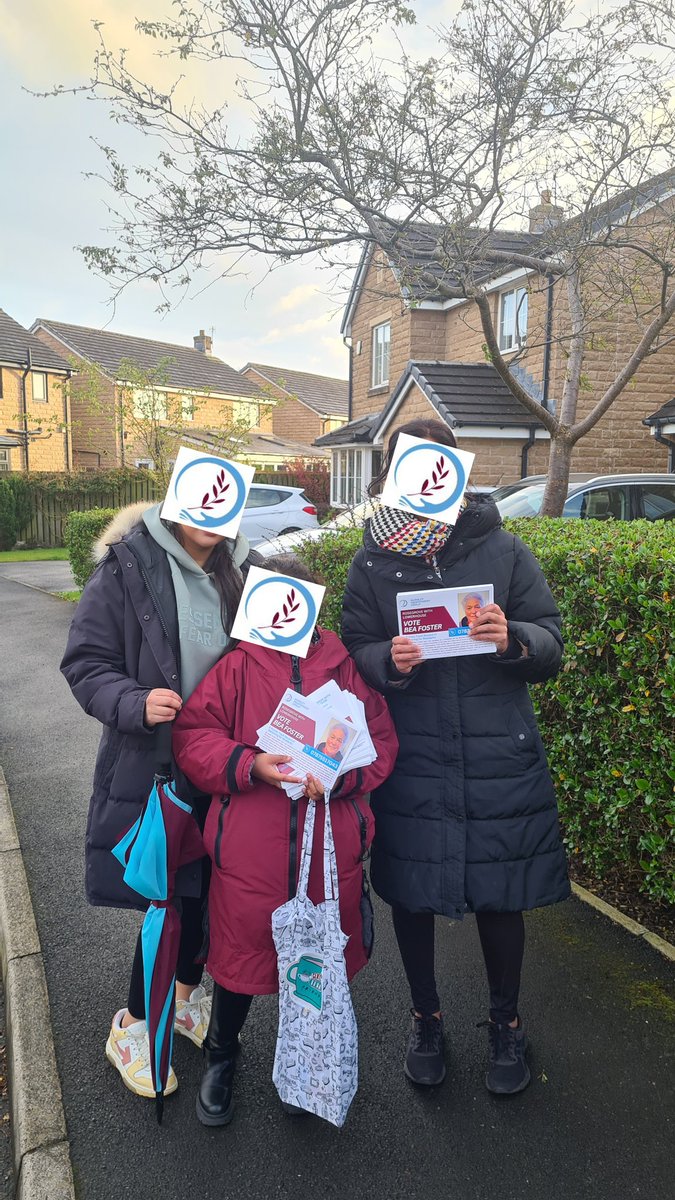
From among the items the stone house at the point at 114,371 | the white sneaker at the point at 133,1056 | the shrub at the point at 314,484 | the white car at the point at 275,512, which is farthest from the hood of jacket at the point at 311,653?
the stone house at the point at 114,371

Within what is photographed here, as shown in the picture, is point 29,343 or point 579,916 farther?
point 29,343

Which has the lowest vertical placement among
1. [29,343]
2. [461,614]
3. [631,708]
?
[631,708]

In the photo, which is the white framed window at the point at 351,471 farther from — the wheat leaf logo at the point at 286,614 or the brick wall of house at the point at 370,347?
the wheat leaf logo at the point at 286,614

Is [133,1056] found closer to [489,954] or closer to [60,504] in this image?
[489,954]

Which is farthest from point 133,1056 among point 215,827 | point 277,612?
point 277,612

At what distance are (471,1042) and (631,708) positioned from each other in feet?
4.68

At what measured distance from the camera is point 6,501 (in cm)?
2478

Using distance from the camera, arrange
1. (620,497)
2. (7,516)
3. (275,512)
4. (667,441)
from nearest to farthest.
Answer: (620,497) < (667,441) < (275,512) < (7,516)

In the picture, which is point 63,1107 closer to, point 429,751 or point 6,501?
point 429,751

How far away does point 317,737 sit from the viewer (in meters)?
2.21

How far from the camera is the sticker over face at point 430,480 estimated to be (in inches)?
88.8

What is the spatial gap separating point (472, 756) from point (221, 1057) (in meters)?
1.24

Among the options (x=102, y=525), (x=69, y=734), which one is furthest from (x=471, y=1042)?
(x=102, y=525)

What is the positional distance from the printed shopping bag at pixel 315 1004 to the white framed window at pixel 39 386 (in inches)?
1366
